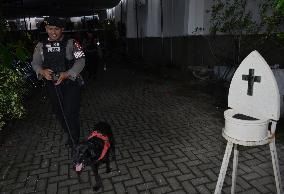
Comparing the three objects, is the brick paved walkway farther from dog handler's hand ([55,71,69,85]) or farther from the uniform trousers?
dog handler's hand ([55,71,69,85])

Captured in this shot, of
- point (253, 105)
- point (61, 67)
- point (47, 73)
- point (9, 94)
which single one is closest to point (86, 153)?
point (47, 73)

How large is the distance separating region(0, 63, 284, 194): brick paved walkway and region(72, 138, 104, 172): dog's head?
2.00ft

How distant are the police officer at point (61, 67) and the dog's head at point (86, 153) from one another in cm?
88

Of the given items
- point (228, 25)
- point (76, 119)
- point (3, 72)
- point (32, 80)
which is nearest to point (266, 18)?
point (228, 25)

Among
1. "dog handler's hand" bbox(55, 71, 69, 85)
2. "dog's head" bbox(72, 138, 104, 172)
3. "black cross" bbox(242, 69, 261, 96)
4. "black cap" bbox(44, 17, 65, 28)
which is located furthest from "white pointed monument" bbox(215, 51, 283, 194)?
"black cap" bbox(44, 17, 65, 28)

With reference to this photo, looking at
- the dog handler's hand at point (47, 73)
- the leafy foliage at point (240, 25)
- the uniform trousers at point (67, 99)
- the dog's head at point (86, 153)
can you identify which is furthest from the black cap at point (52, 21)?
the leafy foliage at point (240, 25)

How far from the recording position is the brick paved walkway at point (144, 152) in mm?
4230

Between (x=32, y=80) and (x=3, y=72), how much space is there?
477cm

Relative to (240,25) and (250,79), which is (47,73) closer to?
(250,79)

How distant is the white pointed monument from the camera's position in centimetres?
269

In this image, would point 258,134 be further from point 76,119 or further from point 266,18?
point 266,18

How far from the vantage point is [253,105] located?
112 inches

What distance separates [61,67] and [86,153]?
5.65 ft

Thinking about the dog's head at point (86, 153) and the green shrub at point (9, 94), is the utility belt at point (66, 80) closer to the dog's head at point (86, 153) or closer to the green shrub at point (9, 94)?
the dog's head at point (86, 153)
